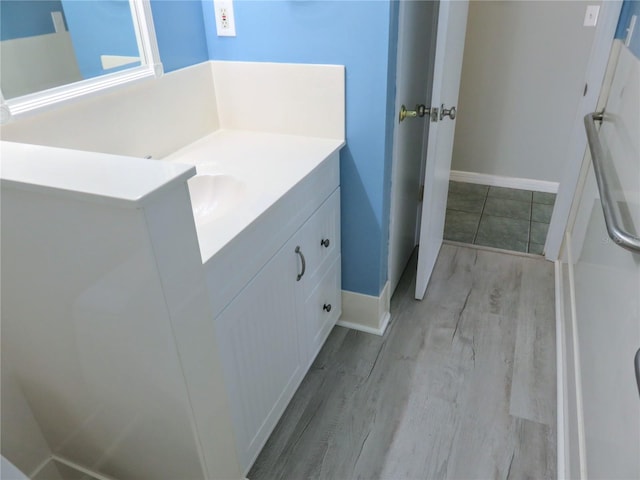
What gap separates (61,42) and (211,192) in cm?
59

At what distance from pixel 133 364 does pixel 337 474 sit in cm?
80

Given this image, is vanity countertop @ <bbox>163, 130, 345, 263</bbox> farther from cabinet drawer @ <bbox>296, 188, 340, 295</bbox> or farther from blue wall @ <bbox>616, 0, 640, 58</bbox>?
blue wall @ <bbox>616, 0, 640, 58</bbox>

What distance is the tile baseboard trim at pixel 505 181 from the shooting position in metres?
3.25

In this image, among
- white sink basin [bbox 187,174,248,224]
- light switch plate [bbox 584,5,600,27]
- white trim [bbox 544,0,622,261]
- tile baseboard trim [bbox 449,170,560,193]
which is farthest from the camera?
tile baseboard trim [bbox 449,170,560,193]

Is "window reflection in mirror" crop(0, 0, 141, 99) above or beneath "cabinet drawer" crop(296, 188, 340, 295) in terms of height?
above

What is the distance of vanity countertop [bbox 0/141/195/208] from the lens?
30.5 inches

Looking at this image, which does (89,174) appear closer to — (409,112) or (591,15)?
(409,112)

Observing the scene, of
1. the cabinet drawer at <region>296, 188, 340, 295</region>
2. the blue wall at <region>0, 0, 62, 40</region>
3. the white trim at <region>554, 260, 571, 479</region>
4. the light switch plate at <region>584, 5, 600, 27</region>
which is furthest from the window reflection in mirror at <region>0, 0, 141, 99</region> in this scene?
the light switch plate at <region>584, 5, 600, 27</region>

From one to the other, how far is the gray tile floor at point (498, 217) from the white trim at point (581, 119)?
0.20 m

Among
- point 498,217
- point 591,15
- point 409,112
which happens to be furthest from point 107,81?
point 591,15

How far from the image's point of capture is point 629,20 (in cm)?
183

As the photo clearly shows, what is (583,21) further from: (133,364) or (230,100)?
(133,364)

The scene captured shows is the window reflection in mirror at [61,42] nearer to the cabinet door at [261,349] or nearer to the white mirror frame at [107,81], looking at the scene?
the white mirror frame at [107,81]

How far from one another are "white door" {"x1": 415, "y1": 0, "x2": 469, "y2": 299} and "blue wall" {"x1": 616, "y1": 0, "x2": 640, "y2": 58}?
0.60 metres
